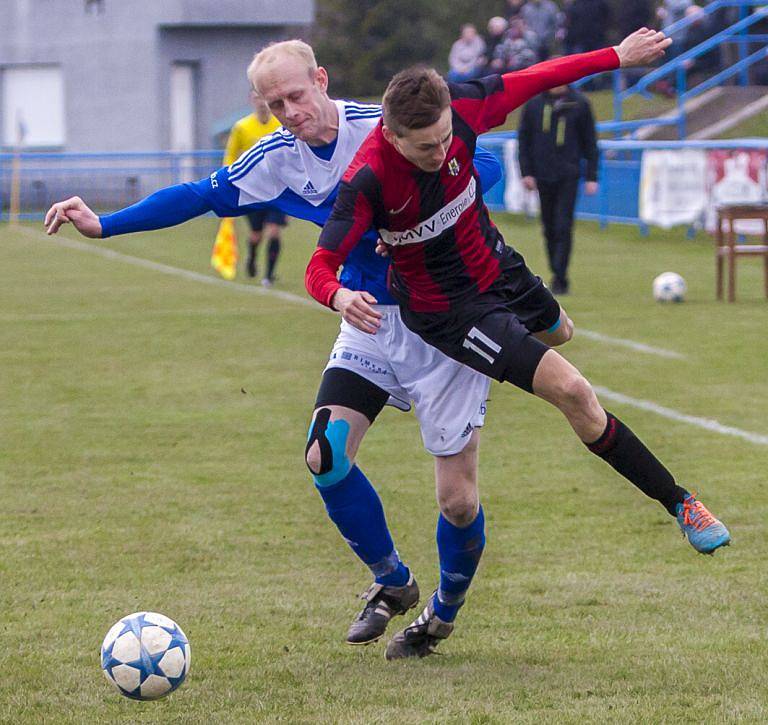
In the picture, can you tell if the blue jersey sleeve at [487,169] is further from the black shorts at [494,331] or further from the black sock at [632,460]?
the black sock at [632,460]

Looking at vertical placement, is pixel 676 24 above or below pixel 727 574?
above

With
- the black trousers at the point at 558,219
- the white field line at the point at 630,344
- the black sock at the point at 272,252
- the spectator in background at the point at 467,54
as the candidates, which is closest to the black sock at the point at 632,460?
the white field line at the point at 630,344

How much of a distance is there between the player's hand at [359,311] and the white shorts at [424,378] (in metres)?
0.49

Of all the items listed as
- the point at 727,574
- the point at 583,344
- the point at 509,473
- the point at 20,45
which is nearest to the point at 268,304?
the point at 583,344

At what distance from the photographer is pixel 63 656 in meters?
4.78

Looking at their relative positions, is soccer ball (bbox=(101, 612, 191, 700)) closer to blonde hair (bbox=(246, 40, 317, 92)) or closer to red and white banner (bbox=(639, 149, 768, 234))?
blonde hair (bbox=(246, 40, 317, 92))

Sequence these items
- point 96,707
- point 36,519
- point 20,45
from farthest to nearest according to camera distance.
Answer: point 20,45 → point 36,519 → point 96,707

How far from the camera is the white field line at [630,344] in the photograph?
11.2 meters

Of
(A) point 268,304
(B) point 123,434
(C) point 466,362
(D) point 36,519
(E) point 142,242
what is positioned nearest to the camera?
(C) point 466,362

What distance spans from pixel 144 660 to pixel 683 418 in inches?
203

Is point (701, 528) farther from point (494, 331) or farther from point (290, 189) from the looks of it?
point (290, 189)

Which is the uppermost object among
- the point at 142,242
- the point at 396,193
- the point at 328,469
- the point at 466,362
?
the point at 396,193

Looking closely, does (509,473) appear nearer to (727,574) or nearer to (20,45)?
(727,574)

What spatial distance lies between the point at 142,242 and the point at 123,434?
15613 mm
